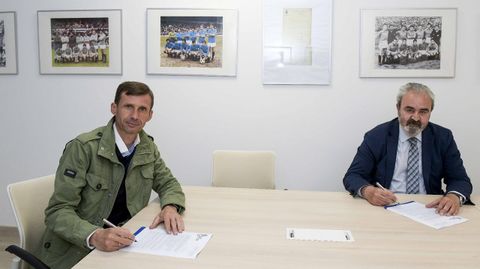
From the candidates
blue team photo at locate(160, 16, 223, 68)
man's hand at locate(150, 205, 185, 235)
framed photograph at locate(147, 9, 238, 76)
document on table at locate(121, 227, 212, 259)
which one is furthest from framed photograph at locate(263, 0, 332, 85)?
document on table at locate(121, 227, 212, 259)

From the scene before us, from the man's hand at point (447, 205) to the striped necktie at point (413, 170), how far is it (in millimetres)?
396

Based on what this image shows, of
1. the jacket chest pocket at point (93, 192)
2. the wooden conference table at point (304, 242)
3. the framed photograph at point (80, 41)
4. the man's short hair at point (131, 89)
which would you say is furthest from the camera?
the framed photograph at point (80, 41)

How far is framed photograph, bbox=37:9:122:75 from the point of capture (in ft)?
10.4

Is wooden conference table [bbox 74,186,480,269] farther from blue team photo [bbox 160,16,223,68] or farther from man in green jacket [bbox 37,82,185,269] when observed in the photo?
blue team photo [bbox 160,16,223,68]

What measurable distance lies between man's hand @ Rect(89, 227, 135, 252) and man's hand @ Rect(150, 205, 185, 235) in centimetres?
21

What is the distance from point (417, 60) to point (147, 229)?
247 cm

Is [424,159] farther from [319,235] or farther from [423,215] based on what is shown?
[319,235]

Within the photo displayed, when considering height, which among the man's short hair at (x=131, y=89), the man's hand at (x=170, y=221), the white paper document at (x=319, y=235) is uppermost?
the man's short hair at (x=131, y=89)

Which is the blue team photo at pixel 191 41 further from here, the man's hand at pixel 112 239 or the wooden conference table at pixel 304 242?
the man's hand at pixel 112 239

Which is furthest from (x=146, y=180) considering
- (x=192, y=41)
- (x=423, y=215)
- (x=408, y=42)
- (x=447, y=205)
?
(x=408, y=42)

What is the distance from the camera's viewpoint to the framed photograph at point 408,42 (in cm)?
292

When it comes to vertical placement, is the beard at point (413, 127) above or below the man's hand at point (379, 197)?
above

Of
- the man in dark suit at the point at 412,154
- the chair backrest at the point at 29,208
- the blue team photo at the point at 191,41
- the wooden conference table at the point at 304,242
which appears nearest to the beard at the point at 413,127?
the man in dark suit at the point at 412,154

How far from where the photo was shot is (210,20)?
3072 mm
